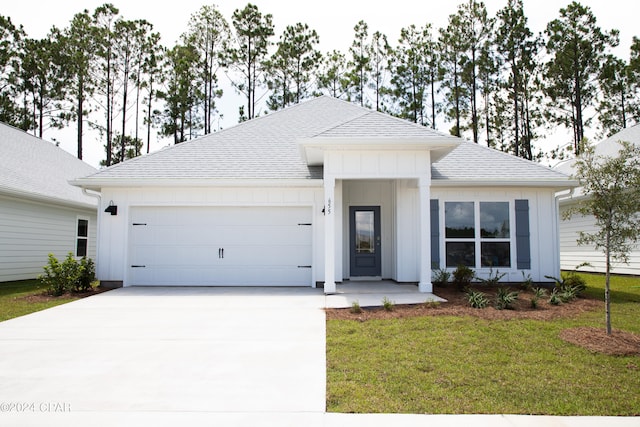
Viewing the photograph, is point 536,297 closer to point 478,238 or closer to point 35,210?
point 478,238

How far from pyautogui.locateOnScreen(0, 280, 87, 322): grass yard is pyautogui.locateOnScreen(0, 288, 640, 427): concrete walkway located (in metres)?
0.55

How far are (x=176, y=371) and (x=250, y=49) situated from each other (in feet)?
77.4

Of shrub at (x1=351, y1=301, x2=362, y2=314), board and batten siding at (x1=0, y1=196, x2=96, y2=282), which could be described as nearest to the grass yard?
board and batten siding at (x1=0, y1=196, x2=96, y2=282)

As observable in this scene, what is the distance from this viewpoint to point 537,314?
7352 mm

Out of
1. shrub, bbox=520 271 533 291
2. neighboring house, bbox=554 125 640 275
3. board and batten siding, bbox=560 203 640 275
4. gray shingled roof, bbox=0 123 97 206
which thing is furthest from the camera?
neighboring house, bbox=554 125 640 275

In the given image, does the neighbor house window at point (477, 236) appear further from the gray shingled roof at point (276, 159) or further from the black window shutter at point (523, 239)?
the gray shingled roof at point (276, 159)

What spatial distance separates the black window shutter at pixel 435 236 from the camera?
10.9 meters

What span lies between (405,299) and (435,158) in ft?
11.8

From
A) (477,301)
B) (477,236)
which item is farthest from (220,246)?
(477,236)

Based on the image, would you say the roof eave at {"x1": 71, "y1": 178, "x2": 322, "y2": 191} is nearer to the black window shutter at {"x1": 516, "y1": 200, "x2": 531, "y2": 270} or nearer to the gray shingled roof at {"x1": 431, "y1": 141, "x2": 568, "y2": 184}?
the gray shingled roof at {"x1": 431, "y1": 141, "x2": 568, "y2": 184}

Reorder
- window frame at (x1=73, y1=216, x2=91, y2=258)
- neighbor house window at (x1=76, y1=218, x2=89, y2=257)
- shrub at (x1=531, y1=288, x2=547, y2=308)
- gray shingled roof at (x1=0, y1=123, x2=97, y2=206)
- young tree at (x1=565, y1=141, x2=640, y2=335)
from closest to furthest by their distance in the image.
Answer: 1. young tree at (x1=565, y1=141, x2=640, y2=335)
2. shrub at (x1=531, y1=288, x2=547, y2=308)
3. gray shingled roof at (x1=0, y1=123, x2=97, y2=206)
4. window frame at (x1=73, y1=216, x2=91, y2=258)
5. neighbor house window at (x1=76, y1=218, x2=89, y2=257)

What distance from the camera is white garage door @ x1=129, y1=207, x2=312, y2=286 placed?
11148 millimetres

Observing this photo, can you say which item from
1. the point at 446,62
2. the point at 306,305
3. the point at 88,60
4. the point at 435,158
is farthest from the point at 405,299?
the point at 88,60

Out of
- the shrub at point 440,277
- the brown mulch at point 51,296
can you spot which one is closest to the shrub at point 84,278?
the brown mulch at point 51,296
